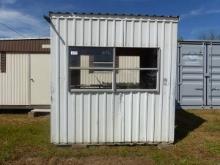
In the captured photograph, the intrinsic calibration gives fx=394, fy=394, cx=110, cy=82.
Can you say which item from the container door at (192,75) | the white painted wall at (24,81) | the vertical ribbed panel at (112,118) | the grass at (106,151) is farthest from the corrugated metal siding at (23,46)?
the vertical ribbed panel at (112,118)

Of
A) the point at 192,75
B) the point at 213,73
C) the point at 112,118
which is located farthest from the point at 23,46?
the point at 213,73

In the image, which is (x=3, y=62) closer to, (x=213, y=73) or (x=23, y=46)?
(x=23, y=46)

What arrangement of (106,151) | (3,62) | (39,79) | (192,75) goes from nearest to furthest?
(106,151)
(3,62)
(39,79)
(192,75)

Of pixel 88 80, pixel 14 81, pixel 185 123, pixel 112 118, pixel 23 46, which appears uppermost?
pixel 23 46

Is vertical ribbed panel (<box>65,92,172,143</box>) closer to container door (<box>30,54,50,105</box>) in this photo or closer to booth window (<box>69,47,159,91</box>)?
booth window (<box>69,47,159,91</box>)

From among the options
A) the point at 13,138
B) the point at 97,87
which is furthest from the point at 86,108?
the point at 13,138

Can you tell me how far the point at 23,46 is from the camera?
16125mm

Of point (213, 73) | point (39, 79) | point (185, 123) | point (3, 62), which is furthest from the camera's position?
point (213, 73)

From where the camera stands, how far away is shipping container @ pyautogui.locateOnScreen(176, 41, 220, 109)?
1678 centimetres

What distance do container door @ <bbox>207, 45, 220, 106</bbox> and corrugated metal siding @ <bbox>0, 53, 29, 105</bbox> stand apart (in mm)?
7741

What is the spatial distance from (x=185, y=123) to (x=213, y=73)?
4.51 meters

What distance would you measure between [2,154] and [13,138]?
5.94 ft

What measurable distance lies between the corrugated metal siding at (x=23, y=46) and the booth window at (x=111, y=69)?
7.05 m

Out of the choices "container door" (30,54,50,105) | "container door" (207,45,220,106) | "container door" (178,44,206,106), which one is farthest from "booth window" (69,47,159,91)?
"container door" (207,45,220,106)
